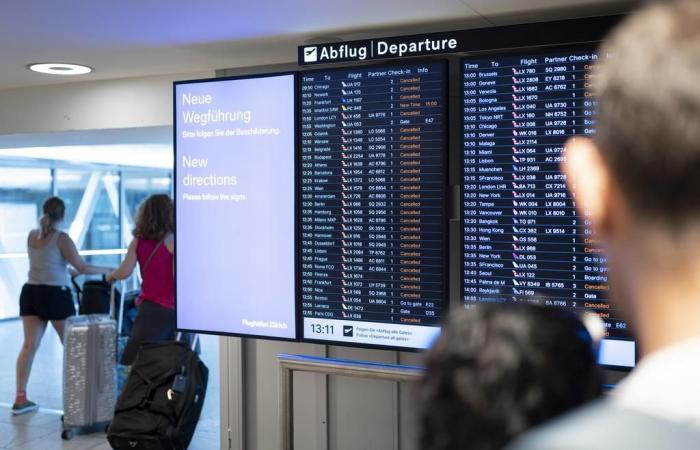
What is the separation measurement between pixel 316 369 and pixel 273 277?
48 centimetres

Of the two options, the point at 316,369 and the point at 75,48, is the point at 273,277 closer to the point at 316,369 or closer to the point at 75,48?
the point at 316,369

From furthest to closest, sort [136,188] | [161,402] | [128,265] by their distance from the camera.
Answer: [136,188], [128,265], [161,402]

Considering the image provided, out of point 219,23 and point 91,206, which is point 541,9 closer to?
point 219,23

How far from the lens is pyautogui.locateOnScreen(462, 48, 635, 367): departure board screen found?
9.28ft

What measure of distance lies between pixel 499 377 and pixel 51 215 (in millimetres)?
5352

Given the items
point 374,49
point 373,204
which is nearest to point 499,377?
point 373,204

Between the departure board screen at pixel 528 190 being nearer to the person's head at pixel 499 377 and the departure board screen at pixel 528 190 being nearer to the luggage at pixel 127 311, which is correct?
the person's head at pixel 499 377

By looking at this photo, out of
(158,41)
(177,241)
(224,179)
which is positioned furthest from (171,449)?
(158,41)

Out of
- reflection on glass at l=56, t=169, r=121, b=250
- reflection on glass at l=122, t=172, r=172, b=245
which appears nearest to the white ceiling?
reflection on glass at l=56, t=169, r=121, b=250

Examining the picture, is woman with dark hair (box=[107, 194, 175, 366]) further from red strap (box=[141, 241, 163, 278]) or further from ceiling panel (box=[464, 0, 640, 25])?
ceiling panel (box=[464, 0, 640, 25])

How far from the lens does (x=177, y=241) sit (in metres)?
Answer: 3.57

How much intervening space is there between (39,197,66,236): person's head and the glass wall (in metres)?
5.03

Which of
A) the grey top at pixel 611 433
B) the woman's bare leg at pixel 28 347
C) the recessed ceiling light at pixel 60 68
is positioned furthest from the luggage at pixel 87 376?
the grey top at pixel 611 433

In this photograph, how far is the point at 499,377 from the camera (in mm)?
543
